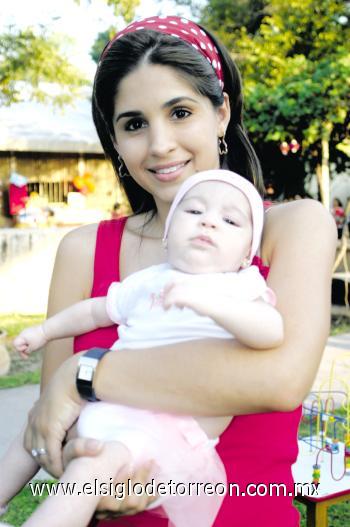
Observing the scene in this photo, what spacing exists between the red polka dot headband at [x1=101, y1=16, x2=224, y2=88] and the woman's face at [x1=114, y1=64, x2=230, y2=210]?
14 centimetres

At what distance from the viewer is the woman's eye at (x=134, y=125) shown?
1.85 meters

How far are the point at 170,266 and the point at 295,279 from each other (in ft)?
1.27

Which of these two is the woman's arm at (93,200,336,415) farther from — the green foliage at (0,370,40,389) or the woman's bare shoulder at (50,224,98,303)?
the green foliage at (0,370,40,389)

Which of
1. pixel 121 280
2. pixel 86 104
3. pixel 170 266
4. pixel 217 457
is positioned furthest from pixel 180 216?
pixel 86 104

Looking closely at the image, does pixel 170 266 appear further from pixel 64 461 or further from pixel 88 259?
pixel 64 461

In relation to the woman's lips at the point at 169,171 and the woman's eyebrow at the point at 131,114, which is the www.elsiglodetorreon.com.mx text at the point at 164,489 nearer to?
the woman's lips at the point at 169,171

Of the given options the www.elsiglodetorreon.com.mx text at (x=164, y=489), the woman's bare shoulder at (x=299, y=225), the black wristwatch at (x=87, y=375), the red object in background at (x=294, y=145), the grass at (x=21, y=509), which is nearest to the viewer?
the www.elsiglodetorreon.com.mx text at (x=164, y=489)

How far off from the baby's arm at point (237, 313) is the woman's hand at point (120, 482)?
1.20ft

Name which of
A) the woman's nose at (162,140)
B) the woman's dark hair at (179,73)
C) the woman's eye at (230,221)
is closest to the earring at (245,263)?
the woman's eye at (230,221)

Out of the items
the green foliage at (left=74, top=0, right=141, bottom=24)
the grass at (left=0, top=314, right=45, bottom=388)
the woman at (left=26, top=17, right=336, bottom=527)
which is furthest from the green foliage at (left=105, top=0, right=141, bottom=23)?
the woman at (left=26, top=17, right=336, bottom=527)

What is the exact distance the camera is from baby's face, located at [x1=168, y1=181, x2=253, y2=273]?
1680 millimetres

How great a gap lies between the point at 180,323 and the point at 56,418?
40 cm

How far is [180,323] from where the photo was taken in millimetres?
1614

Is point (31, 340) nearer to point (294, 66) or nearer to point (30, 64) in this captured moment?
point (30, 64)
